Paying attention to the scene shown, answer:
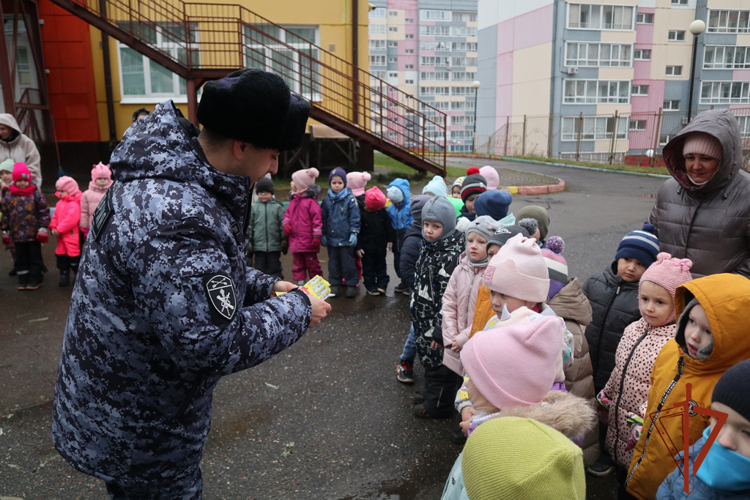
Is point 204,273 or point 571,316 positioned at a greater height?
point 204,273

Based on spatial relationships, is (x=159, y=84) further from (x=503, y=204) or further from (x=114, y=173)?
(x=114, y=173)

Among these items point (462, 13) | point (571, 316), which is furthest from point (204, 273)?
point (462, 13)

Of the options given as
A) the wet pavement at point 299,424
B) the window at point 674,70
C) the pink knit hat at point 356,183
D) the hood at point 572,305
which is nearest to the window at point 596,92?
the window at point 674,70

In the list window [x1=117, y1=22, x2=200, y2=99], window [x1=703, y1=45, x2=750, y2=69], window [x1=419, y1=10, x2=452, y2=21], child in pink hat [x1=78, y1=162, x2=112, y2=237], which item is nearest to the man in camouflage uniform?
child in pink hat [x1=78, y1=162, x2=112, y2=237]

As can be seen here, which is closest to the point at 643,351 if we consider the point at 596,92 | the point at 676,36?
the point at 596,92

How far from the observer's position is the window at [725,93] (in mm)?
41438

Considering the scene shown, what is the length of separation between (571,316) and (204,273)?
2331mm

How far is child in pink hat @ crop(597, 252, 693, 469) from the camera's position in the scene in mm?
2703

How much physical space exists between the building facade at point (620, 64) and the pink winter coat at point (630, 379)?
3560cm

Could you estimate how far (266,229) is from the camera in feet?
22.3

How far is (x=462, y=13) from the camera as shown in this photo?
80062 mm

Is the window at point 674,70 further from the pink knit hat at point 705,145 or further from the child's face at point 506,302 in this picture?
the child's face at point 506,302

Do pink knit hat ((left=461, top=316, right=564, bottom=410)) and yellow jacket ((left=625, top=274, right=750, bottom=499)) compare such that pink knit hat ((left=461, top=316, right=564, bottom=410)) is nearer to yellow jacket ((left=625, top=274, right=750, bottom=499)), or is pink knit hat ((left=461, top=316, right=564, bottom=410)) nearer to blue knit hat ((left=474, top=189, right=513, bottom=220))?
yellow jacket ((left=625, top=274, right=750, bottom=499))

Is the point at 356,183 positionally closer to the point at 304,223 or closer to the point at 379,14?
the point at 304,223
